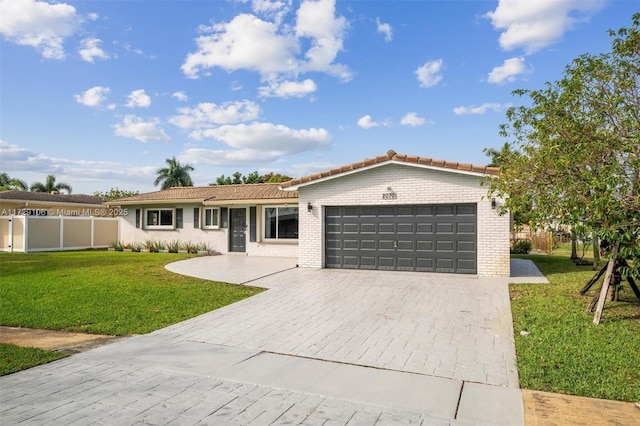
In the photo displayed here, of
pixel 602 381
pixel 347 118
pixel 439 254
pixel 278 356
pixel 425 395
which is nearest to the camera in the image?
pixel 425 395

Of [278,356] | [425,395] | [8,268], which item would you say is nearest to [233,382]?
[278,356]

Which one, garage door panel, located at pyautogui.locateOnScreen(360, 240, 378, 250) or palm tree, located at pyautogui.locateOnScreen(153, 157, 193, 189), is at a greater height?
palm tree, located at pyautogui.locateOnScreen(153, 157, 193, 189)

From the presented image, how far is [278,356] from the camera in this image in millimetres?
5500

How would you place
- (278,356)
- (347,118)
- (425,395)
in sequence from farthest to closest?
(347,118) < (278,356) < (425,395)

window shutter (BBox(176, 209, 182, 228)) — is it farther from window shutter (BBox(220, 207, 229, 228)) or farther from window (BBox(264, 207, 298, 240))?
window (BBox(264, 207, 298, 240))

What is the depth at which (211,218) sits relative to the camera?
70.7ft

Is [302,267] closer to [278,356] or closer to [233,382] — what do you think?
[278,356]

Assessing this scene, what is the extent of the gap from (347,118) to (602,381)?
15102 millimetres

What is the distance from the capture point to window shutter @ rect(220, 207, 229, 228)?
20889 millimetres

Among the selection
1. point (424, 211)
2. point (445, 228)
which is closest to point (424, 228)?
point (424, 211)

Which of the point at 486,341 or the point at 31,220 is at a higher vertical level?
the point at 31,220

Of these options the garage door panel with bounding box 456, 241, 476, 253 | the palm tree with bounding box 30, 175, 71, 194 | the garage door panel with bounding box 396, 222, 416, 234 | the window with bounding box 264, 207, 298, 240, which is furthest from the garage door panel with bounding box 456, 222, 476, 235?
the palm tree with bounding box 30, 175, 71, 194

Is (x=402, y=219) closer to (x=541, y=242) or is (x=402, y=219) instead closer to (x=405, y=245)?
(x=405, y=245)

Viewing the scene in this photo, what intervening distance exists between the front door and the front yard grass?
13.8 m
